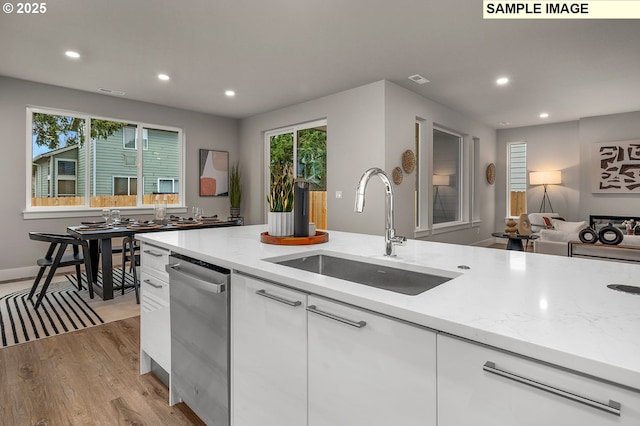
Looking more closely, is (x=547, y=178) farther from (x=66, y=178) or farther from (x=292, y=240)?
(x=66, y=178)

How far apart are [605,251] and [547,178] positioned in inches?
139

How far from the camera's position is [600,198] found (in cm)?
652

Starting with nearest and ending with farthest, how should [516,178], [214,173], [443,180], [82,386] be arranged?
[82,386]
[443,180]
[214,173]
[516,178]

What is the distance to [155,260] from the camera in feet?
6.27

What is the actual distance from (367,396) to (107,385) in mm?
1834

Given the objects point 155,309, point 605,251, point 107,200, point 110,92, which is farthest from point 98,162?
point 605,251

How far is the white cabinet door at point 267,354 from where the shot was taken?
3.62ft

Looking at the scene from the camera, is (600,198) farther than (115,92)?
Yes

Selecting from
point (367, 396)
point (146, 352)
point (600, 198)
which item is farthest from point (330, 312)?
point (600, 198)

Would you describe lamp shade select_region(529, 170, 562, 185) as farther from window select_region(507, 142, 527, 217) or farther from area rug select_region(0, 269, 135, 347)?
area rug select_region(0, 269, 135, 347)

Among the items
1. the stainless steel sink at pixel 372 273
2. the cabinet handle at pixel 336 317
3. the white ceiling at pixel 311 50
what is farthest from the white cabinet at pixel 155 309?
the white ceiling at pixel 311 50

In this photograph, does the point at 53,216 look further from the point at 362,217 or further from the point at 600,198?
the point at 600,198

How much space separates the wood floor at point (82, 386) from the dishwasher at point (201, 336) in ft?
0.72

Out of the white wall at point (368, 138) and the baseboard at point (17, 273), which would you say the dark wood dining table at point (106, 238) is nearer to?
the baseboard at point (17, 273)
